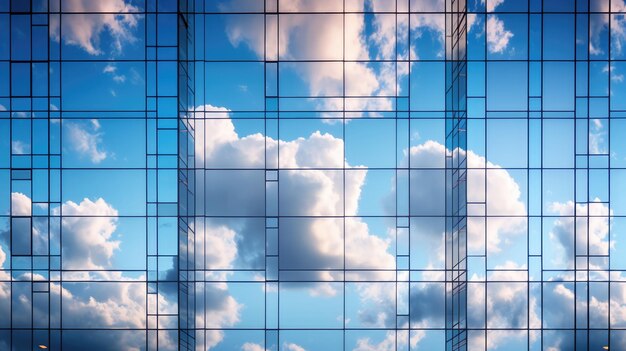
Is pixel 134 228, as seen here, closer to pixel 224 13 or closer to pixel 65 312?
pixel 65 312

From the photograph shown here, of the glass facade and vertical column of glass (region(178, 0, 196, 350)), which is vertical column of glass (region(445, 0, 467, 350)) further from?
vertical column of glass (region(178, 0, 196, 350))

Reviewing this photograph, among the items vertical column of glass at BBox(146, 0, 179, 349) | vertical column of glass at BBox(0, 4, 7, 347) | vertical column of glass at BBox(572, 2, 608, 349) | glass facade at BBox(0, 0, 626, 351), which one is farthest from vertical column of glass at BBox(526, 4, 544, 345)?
vertical column of glass at BBox(0, 4, 7, 347)

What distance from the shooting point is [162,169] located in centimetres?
3309

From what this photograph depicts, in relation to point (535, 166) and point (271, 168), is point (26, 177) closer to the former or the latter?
point (271, 168)

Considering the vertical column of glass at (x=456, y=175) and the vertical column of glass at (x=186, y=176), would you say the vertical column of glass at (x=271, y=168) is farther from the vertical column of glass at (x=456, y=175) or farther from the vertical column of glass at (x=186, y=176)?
the vertical column of glass at (x=456, y=175)

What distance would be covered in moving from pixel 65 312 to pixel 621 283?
20.0 metres

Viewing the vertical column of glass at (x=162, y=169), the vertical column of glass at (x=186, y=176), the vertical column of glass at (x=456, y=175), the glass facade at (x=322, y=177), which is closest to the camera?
the vertical column of glass at (x=186, y=176)

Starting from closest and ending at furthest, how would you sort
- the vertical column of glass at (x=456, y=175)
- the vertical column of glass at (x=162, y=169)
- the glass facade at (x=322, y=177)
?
the vertical column of glass at (x=456, y=175) < the vertical column of glass at (x=162, y=169) < the glass facade at (x=322, y=177)

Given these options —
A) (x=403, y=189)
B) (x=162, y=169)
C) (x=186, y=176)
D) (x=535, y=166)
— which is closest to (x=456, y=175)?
(x=403, y=189)

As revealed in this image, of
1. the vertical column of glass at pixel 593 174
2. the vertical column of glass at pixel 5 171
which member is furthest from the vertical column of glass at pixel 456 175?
the vertical column of glass at pixel 5 171

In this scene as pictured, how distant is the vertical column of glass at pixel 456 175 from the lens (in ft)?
108

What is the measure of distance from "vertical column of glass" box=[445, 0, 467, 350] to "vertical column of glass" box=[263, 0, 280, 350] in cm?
615

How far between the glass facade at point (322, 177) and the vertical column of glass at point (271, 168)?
A: 7 centimetres

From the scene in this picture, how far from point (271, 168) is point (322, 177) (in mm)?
1874
